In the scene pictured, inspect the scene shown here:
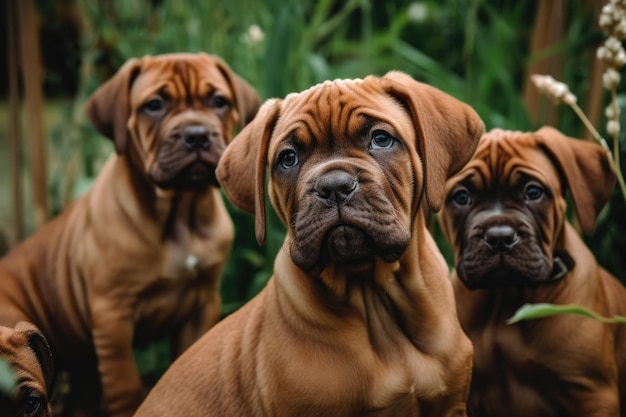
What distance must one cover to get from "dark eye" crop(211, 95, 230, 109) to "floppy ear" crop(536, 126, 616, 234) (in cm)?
170

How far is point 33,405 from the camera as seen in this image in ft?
11.9

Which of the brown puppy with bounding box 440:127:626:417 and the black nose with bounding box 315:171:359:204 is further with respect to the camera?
the brown puppy with bounding box 440:127:626:417

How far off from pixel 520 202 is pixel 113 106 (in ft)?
7.20

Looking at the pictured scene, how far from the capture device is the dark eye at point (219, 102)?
5257mm

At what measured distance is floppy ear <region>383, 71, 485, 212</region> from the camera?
143 inches

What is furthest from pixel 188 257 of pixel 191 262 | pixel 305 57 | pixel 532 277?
pixel 305 57

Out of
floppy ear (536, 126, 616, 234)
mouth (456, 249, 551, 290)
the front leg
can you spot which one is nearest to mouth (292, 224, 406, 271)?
mouth (456, 249, 551, 290)

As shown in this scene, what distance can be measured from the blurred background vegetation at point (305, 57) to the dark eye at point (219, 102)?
0.90 m

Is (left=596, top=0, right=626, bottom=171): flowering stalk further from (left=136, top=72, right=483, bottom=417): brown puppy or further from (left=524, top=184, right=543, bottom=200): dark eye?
(left=136, top=72, right=483, bottom=417): brown puppy

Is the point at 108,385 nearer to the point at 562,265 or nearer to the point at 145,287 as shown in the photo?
the point at 145,287

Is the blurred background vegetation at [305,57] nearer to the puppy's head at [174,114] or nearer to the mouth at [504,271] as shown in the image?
the puppy's head at [174,114]

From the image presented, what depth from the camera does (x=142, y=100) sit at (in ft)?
16.9

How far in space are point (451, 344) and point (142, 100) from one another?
230 centimetres

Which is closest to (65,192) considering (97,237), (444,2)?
(97,237)
